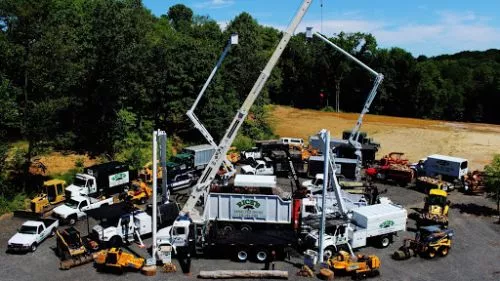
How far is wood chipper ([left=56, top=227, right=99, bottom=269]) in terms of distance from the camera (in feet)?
80.3

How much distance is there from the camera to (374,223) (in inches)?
1061

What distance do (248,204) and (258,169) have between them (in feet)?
48.9

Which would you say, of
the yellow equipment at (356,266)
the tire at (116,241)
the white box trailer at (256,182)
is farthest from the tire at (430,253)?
the tire at (116,241)

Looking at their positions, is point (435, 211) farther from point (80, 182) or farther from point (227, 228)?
point (80, 182)

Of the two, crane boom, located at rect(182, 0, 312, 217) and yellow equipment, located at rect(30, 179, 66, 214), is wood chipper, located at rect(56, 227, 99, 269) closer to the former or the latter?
crane boom, located at rect(182, 0, 312, 217)

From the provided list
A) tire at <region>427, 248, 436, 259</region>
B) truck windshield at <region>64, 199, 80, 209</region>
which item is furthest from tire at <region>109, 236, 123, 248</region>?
tire at <region>427, 248, 436, 259</region>

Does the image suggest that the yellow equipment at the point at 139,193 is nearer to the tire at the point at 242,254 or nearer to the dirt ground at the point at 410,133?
the tire at the point at 242,254

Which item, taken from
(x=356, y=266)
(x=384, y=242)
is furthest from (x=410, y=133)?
(x=356, y=266)

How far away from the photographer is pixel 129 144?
47875 millimetres

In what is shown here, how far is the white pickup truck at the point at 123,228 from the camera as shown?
26.6 meters

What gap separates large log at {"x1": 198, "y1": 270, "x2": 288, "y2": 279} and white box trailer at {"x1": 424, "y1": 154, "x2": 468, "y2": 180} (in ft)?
80.2

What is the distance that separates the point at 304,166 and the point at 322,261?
65.9 feet

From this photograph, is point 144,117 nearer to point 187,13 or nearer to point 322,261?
point 322,261

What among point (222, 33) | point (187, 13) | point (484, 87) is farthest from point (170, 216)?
point (187, 13)
